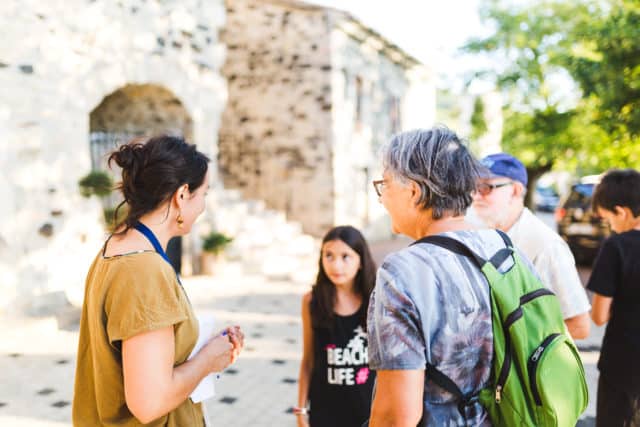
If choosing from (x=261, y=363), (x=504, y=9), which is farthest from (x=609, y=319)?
(x=504, y=9)

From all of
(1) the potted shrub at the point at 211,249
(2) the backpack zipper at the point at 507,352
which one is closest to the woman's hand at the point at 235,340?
(2) the backpack zipper at the point at 507,352

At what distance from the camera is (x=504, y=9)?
1491 centimetres

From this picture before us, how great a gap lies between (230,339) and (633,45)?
732cm

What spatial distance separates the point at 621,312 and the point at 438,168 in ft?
5.31

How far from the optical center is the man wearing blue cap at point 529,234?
89.9 inches

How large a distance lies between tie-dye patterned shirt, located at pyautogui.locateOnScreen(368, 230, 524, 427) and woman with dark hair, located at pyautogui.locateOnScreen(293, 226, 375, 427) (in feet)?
3.90

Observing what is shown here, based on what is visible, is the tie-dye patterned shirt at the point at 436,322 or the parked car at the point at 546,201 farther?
the parked car at the point at 546,201

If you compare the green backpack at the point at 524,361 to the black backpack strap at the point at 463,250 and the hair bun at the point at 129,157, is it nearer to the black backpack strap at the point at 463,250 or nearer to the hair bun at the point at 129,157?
the black backpack strap at the point at 463,250

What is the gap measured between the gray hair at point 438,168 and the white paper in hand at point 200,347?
0.74m

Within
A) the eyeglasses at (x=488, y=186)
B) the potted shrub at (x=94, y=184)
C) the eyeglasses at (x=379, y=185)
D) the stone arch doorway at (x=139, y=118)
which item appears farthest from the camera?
the stone arch doorway at (x=139, y=118)

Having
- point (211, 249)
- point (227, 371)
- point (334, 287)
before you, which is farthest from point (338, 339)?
point (211, 249)

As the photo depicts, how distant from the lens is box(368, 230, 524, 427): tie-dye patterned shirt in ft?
4.19

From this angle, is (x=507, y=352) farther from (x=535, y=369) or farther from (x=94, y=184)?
(x=94, y=184)

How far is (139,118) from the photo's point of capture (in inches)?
403
